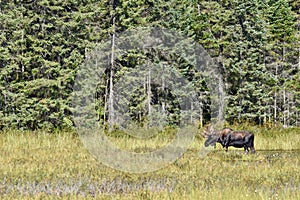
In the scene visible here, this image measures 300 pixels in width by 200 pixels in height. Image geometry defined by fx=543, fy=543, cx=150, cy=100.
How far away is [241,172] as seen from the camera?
37.4 feet

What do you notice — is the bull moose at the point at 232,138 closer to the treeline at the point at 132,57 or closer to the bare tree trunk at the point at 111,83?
the bare tree trunk at the point at 111,83

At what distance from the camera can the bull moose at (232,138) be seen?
1598 centimetres

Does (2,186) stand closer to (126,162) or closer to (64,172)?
(64,172)

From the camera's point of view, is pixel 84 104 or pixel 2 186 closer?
pixel 2 186

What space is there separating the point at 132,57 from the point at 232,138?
66.6 feet

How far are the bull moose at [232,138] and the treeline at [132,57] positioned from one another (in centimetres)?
1586

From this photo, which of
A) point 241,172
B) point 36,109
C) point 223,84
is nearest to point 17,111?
point 36,109

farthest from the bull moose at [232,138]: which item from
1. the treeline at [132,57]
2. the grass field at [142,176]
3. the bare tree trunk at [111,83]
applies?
the treeline at [132,57]

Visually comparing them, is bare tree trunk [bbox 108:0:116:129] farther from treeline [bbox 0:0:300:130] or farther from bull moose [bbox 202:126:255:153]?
bull moose [bbox 202:126:255:153]

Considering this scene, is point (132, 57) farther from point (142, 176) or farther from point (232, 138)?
point (142, 176)

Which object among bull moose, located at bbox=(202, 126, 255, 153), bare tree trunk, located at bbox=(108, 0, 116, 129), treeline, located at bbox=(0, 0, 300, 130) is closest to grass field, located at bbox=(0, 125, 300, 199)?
Answer: bull moose, located at bbox=(202, 126, 255, 153)

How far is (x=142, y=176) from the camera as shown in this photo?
36.0 feet

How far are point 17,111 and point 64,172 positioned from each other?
23.4 meters

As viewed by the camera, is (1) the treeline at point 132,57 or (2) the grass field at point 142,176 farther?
(1) the treeline at point 132,57
